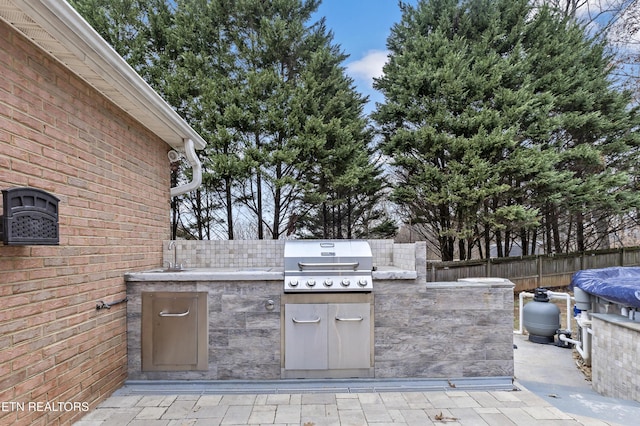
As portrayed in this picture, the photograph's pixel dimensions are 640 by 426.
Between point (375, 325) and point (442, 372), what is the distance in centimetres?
80

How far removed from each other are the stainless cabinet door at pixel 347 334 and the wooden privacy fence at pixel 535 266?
5856mm

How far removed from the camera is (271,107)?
7.98 m

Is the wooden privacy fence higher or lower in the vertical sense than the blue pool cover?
lower

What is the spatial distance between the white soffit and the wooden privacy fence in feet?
24.5

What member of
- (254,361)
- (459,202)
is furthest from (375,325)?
(459,202)

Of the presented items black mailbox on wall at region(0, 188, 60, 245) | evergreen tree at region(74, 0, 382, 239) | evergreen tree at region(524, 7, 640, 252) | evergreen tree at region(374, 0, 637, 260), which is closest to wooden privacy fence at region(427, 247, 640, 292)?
evergreen tree at region(374, 0, 637, 260)

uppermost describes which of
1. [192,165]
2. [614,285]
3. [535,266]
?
[192,165]

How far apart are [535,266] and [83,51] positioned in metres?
11.2

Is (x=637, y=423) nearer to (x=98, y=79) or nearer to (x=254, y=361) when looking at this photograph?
(x=254, y=361)

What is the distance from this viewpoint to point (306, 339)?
3084mm

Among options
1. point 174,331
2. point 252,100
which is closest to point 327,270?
point 174,331

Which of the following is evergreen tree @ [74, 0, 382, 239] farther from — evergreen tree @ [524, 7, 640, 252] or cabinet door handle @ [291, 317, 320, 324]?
evergreen tree @ [524, 7, 640, 252]

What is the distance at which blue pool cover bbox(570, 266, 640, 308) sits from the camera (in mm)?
3418

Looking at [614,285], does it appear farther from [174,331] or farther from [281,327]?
[174,331]
